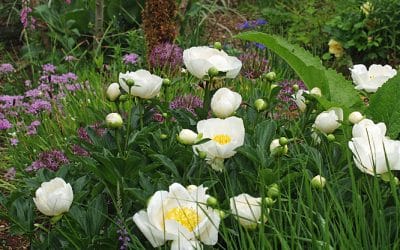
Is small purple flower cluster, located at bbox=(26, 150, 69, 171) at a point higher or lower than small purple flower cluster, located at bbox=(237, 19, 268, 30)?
higher

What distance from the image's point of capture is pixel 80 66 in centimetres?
525

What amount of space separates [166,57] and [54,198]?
111 inches

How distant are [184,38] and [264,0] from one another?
6.24 feet

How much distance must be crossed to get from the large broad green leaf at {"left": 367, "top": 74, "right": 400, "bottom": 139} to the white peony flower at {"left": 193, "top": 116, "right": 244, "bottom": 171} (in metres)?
0.64

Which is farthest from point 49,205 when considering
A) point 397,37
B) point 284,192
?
point 397,37

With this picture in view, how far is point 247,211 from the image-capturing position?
180 cm

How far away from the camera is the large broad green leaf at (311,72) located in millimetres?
2636

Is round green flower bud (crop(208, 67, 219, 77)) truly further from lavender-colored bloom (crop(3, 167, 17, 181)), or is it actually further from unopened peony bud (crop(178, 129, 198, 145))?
lavender-colored bloom (crop(3, 167, 17, 181))

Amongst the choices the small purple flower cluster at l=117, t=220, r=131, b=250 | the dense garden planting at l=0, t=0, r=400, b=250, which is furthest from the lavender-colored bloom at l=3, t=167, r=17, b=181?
the small purple flower cluster at l=117, t=220, r=131, b=250

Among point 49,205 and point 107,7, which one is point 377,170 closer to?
point 49,205

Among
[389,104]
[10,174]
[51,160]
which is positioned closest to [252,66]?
[10,174]

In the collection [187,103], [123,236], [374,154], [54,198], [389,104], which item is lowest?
[187,103]

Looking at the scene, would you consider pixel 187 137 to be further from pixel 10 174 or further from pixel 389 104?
pixel 10 174

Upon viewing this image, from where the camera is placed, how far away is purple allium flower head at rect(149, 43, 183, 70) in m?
4.64
